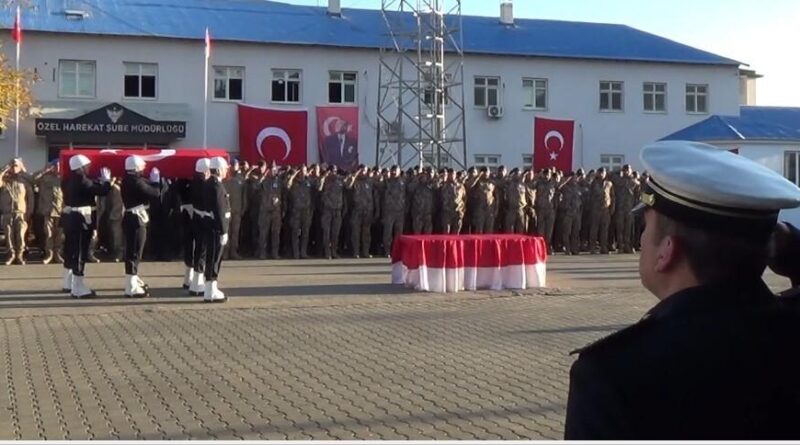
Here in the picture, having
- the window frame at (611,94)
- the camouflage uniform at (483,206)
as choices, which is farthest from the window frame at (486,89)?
the camouflage uniform at (483,206)

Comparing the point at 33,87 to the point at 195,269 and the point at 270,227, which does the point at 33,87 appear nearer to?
the point at 270,227

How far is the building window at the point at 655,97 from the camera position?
4244 cm

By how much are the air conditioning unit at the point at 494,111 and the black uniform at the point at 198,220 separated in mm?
26003

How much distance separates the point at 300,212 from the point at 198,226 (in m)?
6.91

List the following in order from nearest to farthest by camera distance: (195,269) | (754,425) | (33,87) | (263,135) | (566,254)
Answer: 1. (754,425)
2. (195,269)
3. (566,254)
4. (33,87)
5. (263,135)

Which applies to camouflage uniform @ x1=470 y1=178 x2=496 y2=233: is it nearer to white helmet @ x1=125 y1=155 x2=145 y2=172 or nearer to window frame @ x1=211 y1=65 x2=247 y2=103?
white helmet @ x1=125 y1=155 x2=145 y2=172

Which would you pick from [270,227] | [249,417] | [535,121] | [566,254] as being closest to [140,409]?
[249,417]

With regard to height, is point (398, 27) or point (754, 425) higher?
point (398, 27)

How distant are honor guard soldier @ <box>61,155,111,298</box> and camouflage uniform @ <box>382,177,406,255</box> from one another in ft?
27.5

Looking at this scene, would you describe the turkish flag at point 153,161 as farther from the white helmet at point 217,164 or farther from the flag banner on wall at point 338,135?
the flag banner on wall at point 338,135

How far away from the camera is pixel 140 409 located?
7789 millimetres

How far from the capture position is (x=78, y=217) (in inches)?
560

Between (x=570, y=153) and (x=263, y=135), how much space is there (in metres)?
12.6

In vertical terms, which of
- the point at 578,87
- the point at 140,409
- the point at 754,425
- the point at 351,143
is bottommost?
the point at 140,409
